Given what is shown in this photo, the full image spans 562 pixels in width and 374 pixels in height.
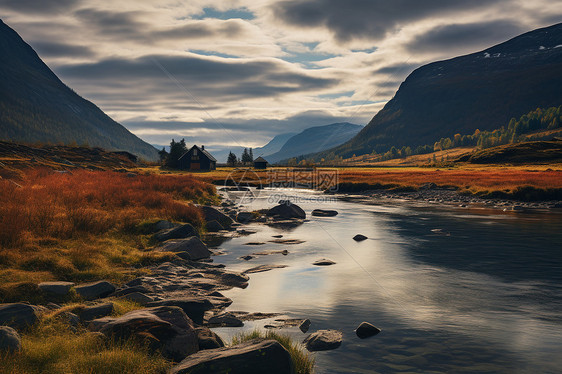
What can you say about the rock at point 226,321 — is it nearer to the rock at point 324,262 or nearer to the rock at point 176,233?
the rock at point 324,262

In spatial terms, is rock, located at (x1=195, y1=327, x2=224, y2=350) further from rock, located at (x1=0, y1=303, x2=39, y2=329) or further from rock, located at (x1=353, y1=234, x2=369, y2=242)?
rock, located at (x1=353, y1=234, x2=369, y2=242)

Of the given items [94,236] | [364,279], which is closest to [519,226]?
[364,279]

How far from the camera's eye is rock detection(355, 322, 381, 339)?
10.5 meters

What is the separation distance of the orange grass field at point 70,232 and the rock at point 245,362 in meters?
7.05

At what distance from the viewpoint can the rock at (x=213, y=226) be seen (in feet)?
88.5

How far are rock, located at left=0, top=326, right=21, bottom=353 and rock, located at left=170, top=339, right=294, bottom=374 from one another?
9.42ft

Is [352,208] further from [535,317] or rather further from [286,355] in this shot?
[286,355]

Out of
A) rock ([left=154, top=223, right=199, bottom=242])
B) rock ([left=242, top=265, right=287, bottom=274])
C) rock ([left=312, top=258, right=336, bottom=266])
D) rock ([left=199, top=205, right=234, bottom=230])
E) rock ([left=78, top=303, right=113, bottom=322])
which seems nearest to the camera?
rock ([left=78, top=303, right=113, bottom=322])

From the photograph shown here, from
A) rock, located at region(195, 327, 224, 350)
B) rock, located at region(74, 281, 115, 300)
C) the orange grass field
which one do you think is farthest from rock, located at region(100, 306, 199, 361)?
the orange grass field

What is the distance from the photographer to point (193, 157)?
4385 inches

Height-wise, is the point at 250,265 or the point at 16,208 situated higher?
the point at 16,208

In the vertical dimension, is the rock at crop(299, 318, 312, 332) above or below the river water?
above

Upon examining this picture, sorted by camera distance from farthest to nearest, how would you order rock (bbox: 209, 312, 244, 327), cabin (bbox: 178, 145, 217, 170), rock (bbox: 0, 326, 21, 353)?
cabin (bbox: 178, 145, 217, 170)
rock (bbox: 209, 312, 244, 327)
rock (bbox: 0, 326, 21, 353)

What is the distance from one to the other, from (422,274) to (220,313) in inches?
392
